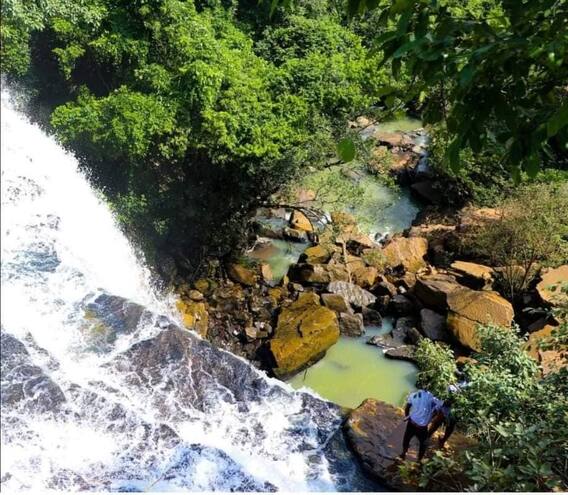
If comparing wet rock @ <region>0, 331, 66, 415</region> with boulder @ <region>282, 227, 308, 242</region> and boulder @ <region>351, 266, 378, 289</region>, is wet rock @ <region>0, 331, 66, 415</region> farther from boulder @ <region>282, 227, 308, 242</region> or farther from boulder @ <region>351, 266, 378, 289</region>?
boulder @ <region>282, 227, 308, 242</region>

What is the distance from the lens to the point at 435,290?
10422 millimetres

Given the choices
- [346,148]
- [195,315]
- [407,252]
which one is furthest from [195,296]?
[346,148]

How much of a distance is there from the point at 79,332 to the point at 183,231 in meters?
3.21

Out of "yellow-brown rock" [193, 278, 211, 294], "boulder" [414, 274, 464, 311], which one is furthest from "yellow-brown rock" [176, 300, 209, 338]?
"boulder" [414, 274, 464, 311]

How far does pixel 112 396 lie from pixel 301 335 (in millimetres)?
3217

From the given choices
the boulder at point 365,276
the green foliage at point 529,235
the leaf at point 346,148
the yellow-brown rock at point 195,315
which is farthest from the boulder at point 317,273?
the leaf at point 346,148

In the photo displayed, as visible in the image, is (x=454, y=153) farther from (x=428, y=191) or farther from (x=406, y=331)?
(x=428, y=191)

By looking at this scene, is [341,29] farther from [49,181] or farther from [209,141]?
[49,181]

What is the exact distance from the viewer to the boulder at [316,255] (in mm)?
11797

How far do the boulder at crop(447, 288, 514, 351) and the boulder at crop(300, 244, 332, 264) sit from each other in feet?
8.61

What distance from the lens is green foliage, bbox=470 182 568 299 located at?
1059 centimetres

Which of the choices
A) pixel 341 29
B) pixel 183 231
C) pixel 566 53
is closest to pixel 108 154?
pixel 183 231

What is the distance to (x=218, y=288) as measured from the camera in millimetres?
10891

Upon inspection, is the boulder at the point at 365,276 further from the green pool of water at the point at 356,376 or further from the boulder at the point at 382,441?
the boulder at the point at 382,441
